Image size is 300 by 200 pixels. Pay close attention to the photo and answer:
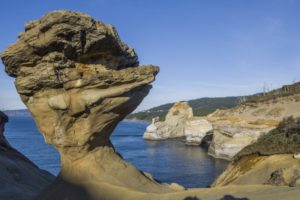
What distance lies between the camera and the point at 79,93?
12.8 metres

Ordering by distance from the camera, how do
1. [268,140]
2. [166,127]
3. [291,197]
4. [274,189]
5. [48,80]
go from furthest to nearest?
[166,127], [268,140], [48,80], [274,189], [291,197]

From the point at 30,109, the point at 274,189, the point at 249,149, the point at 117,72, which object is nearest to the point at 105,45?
the point at 117,72

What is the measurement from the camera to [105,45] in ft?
43.7

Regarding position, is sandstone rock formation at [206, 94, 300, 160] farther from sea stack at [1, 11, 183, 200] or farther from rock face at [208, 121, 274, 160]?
sea stack at [1, 11, 183, 200]

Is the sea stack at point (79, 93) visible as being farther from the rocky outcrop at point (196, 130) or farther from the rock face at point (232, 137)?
the rocky outcrop at point (196, 130)

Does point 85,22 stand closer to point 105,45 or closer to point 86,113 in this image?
point 105,45

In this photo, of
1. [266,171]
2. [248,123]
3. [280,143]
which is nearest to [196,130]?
[248,123]

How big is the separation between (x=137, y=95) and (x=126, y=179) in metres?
2.32

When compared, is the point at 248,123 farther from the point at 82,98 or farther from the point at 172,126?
the point at 172,126

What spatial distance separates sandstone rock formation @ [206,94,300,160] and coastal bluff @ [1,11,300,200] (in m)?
45.8

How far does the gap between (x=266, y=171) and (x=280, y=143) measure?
12.2 ft

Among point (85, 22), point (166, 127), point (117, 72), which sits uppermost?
point (85, 22)

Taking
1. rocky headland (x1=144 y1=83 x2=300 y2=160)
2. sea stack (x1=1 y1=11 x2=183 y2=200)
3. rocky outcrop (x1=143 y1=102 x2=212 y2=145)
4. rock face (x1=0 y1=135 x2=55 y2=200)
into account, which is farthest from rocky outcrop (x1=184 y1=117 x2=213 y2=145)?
sea stack (x1=1 y1=11 x2=183 y2=200)

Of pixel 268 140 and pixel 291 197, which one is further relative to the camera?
pixel 268 140
